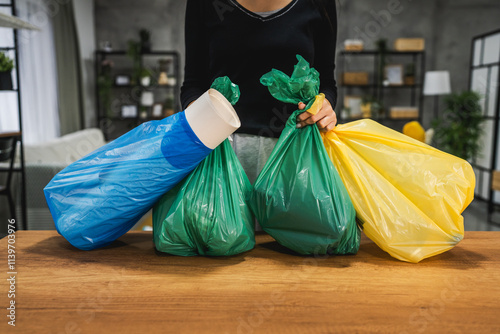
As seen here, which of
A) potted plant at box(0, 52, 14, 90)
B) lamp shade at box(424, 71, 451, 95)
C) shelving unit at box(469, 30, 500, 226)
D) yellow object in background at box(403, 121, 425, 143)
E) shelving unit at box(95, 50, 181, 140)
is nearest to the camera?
yellow object in background at box(403, 121, 425, 143)

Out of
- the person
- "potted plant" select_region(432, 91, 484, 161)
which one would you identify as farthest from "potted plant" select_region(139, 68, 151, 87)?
the person

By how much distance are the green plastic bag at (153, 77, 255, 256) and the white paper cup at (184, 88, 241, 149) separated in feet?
0.22

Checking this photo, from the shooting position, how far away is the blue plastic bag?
0.61 metres

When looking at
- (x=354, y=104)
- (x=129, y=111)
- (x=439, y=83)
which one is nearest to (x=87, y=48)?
(x=129, y=111)

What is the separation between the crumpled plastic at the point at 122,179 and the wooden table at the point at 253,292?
6 cm

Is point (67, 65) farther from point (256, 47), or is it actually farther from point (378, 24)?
point (256, 47)

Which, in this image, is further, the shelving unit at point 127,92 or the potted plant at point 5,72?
the shelving unit at point 127,92

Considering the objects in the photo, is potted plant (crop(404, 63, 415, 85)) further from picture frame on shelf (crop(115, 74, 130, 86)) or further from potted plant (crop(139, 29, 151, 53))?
picture frame on shelf (crop(115, 74, 130, 86))

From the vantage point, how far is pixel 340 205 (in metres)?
0.63

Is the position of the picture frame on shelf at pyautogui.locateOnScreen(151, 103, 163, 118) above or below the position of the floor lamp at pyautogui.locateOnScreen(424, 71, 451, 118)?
below

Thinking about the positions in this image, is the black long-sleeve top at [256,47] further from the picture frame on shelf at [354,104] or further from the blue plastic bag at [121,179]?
the picture frame on shelf at [354,104]

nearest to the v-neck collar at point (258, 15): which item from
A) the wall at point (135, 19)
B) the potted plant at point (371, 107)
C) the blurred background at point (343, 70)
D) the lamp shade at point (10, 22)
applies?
the lamp shade at point (10, 22)

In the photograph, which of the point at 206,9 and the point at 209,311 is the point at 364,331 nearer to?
the point at 209,311

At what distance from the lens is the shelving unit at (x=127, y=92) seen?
19.0 ft
